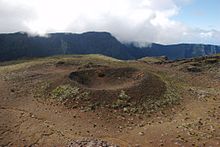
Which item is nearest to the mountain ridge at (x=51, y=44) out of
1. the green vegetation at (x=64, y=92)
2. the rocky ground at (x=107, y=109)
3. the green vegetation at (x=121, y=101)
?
the rocky ground at (x=107, y=109)

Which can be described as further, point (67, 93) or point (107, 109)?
point (67, 93)

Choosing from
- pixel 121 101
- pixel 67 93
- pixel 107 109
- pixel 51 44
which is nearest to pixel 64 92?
pixel 67 93

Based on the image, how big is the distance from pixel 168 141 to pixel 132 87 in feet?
33.7

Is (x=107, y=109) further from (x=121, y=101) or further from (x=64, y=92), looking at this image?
(x=64, y=92)

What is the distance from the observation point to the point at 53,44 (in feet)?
543

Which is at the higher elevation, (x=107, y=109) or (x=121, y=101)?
(x=121, y=101)

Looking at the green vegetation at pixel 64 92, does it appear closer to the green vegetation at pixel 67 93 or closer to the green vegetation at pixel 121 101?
the green vegetation at pixel 67 93

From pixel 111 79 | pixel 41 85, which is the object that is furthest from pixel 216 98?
pixel 41 85

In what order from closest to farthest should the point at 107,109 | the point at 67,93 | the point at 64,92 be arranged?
the point at 107,109 → the point at 67,93 → the point at 64,92

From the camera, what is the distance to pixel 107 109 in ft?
103

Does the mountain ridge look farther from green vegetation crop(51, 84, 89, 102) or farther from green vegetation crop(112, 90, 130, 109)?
green vegetation crop(112, 90, 130, 109)

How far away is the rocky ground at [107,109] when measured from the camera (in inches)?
1032

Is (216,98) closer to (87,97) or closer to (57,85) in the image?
(87,97)

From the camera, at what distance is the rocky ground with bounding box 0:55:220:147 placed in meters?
26.2
